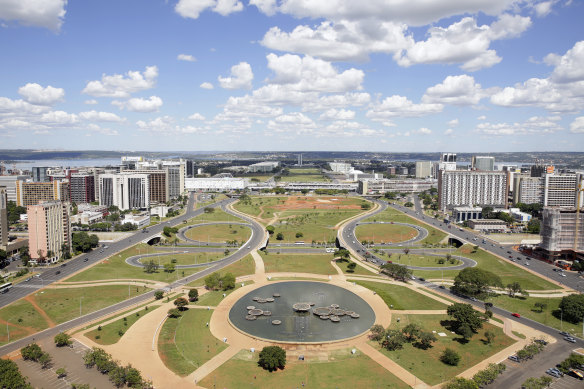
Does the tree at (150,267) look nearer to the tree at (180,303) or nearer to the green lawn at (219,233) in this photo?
the tree at (180,303)

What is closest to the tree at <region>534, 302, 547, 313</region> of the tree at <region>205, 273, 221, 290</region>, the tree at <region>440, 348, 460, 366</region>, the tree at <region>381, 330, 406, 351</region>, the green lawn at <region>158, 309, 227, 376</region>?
the tree at <region>440, 348, 460, 366</region>

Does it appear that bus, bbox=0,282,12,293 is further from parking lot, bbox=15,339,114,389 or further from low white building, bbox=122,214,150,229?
low white building, bbox=122,214,150,229

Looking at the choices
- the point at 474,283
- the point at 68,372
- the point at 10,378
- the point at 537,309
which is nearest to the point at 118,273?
the point at 68,372

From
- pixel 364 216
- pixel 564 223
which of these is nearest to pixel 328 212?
pixel 364 216

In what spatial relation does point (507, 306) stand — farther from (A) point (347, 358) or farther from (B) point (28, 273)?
(B) point (28, 273)

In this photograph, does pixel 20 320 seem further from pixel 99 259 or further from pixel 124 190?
pixel 124 190
